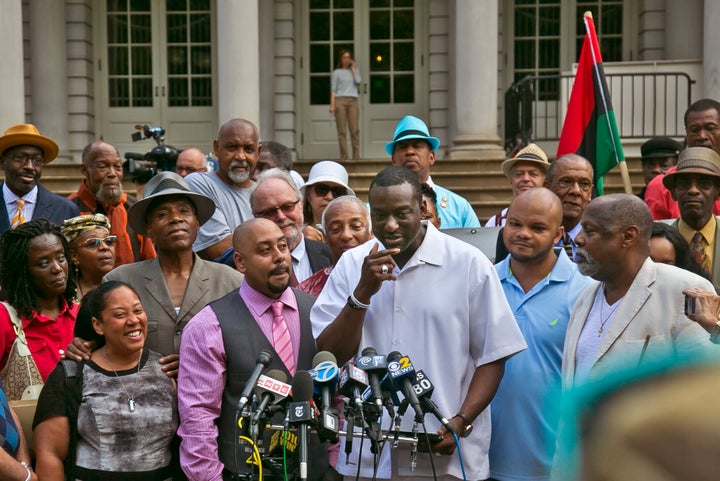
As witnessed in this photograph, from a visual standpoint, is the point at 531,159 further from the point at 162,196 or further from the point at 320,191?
the point at 162,196

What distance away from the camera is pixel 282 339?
4715mm

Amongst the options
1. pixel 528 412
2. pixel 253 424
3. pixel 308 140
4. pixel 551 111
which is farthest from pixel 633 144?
pixel 253 424

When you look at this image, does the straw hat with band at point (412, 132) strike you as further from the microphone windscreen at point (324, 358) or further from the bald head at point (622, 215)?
the microphone windscreen at point (324, 358)

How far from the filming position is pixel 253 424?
135 inches

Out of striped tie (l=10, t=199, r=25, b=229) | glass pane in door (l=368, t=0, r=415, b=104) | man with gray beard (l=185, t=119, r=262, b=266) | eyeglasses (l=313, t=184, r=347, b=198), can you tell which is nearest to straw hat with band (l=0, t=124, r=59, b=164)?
striped tie (l=10, t=199, r=25, b=229)

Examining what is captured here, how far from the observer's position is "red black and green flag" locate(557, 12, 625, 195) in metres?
8.47

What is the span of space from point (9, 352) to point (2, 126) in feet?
36.3

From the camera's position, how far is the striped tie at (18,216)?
7301 mm

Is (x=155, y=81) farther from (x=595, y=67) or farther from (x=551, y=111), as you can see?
(x=595, y=67)

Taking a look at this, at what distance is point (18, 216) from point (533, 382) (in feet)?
13.8

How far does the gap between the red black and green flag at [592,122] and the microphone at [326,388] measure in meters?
5.11

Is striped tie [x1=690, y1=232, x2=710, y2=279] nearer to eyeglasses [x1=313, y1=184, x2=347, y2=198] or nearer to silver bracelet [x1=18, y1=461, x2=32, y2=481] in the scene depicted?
eyeglasses [x1=313, y1=184, x2=347, y2=198]

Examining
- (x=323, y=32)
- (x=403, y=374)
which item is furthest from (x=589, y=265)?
(x=323, y=32)

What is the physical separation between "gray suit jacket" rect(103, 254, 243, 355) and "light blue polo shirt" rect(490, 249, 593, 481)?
1.48m
